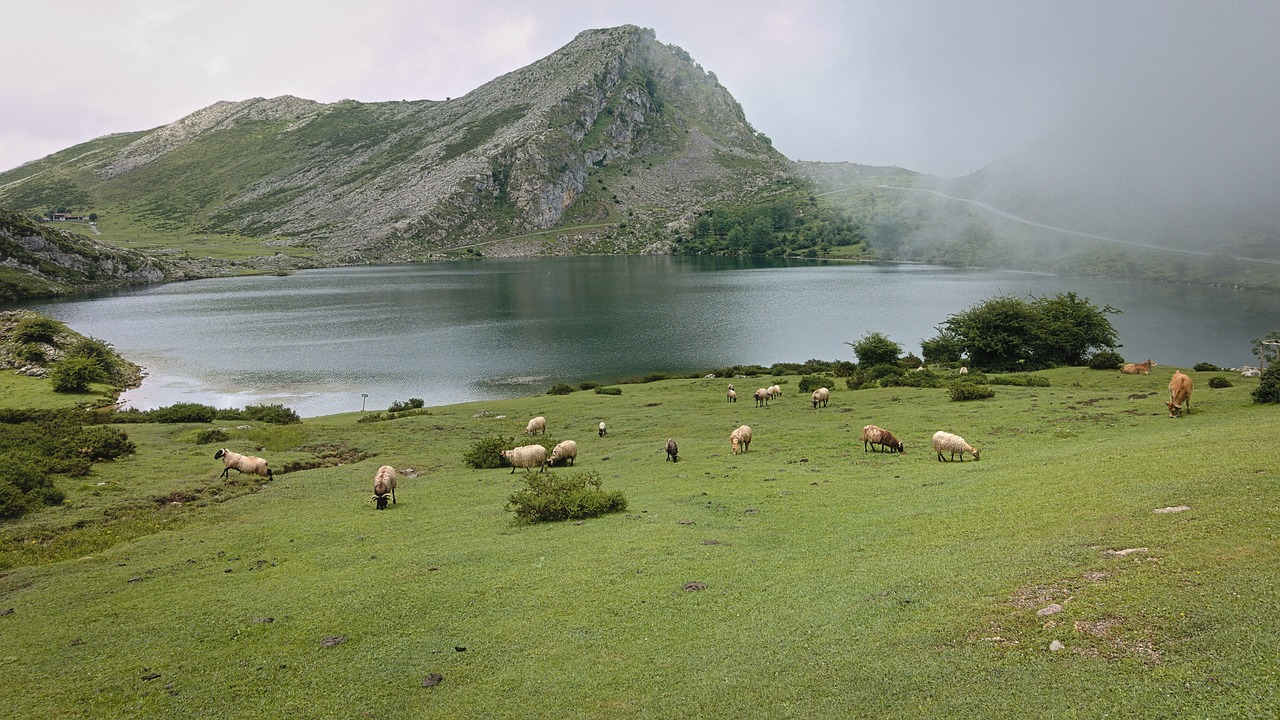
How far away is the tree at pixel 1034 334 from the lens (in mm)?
45750

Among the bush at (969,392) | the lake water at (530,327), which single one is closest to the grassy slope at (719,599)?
the bush at (969,392)

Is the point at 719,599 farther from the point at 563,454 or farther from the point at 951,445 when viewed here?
the point at 563,454

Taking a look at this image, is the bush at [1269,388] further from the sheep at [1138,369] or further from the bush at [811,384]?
the bush at [811,384]

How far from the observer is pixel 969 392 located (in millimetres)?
30172

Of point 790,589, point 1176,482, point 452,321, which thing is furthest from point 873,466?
point 452,321

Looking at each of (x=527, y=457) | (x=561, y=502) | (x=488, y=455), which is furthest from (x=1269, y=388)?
(x=488, y=455)

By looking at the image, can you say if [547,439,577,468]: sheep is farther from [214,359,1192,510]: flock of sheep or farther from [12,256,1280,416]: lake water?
[12,256,1280,416]: lake water

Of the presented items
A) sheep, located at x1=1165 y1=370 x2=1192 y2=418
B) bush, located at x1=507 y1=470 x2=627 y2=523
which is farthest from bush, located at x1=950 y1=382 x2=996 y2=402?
bush, located at x1=507 y1=470 x2=627 y2=523

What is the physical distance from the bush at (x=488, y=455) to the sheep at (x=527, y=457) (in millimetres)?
401

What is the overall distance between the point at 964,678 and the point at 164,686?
998cm

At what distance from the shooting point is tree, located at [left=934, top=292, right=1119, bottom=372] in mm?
45750

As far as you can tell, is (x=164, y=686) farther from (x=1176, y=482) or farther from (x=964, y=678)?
(x=1176, y=482)

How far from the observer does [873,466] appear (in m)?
19.2

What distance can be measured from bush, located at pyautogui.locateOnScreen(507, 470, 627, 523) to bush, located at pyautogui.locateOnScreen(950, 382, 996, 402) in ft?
70.5
